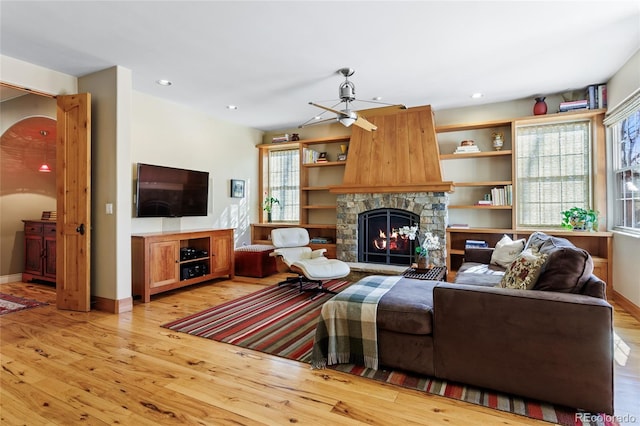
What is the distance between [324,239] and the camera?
19.5 ft

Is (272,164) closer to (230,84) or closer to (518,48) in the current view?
(230,84)

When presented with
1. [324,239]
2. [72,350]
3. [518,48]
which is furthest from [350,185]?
[72,350]

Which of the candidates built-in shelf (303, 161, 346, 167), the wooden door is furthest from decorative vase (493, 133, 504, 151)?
the wooden door

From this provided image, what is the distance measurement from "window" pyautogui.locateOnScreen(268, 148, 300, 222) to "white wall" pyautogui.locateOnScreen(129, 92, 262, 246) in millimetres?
349

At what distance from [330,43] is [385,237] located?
10.4 ft

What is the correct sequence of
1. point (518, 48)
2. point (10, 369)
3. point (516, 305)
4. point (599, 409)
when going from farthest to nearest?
point (518, 48)
point (10, 369)
point (516, 305)
point (599, 409)

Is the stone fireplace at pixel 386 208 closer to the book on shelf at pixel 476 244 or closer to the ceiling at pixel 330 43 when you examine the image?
the book on shelf at pixel 476 244

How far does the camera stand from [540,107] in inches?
177

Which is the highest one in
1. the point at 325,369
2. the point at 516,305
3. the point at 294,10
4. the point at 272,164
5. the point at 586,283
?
the point at 294,10

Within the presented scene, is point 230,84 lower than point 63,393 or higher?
higher

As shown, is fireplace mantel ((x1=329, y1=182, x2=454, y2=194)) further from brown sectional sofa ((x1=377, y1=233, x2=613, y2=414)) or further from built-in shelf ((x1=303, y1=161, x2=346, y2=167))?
brown sectional sofa ((x1=377, y1=233, x2=613, y2=414))

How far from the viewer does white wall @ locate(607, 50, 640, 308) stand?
131 inches

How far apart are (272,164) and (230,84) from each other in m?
2.65

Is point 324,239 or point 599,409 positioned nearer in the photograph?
point 599,409
